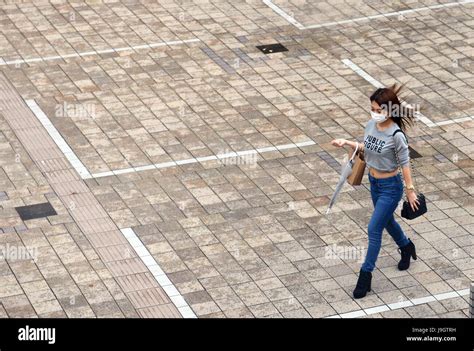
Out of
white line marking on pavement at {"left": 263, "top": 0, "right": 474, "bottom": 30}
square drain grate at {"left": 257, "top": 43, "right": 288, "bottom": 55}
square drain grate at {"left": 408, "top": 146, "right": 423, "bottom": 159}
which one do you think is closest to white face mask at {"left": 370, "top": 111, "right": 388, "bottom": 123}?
square drain grate at {"left": 408, "top": 146, "right": 423, "bottom": 159}

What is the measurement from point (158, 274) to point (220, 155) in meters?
3.32

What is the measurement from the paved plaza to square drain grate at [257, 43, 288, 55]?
0.14 meters

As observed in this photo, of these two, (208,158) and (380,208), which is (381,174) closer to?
(380,208)

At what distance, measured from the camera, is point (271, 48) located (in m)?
21.0

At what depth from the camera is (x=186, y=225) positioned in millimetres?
15297

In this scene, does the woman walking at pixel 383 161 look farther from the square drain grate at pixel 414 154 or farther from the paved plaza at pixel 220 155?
the square drain grate at pixel 414 154

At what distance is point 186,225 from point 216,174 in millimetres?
1496

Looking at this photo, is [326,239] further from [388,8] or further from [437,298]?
[388,8]

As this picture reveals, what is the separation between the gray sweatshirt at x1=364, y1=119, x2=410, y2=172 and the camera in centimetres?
1329

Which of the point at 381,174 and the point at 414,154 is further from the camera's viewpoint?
the point at 414,154

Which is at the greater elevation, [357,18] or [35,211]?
[35,211]

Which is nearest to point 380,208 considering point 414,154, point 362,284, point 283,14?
point 362,284

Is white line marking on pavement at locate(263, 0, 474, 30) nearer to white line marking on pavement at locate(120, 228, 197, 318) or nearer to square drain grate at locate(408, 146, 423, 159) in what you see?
square drain grate at locate(408, 146, 423, 159)
